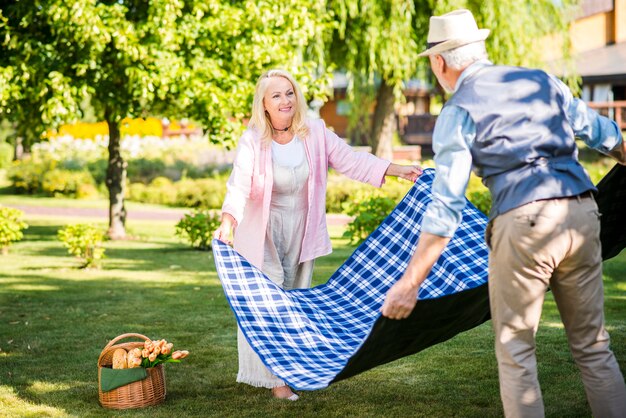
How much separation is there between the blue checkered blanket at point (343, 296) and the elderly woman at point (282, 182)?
0.25 m

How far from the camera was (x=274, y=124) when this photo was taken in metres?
5.51

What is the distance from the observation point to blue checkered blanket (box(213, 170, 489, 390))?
4.67 meters

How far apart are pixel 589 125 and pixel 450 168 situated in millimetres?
782

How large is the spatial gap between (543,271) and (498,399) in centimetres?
200

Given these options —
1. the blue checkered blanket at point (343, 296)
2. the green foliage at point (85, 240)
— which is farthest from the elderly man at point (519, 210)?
the green foliage at point (85, 240)

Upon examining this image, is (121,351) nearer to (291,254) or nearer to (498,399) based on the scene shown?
(291,254)

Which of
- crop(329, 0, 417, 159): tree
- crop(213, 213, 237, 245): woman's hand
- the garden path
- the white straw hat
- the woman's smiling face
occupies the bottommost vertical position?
the garden path

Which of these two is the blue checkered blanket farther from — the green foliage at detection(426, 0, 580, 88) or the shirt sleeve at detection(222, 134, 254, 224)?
the green foliage at detection(426, 0, 580, 88)

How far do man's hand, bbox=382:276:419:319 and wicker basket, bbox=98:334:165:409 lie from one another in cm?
220

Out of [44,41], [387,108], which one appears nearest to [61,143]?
[387,108]

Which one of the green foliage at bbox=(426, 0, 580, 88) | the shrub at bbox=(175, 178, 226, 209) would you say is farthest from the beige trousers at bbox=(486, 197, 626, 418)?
the shrub at bbox=(175, 178, 226, 209)

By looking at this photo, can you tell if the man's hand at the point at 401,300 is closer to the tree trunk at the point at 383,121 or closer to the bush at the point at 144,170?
the tree trunk at the point at 383,121

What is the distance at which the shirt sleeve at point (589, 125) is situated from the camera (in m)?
3.84

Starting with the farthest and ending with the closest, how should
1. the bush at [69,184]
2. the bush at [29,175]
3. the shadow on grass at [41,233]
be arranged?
the bush at [29,175] → the bush at [69,184] → the shadow on grass at [41,233]
